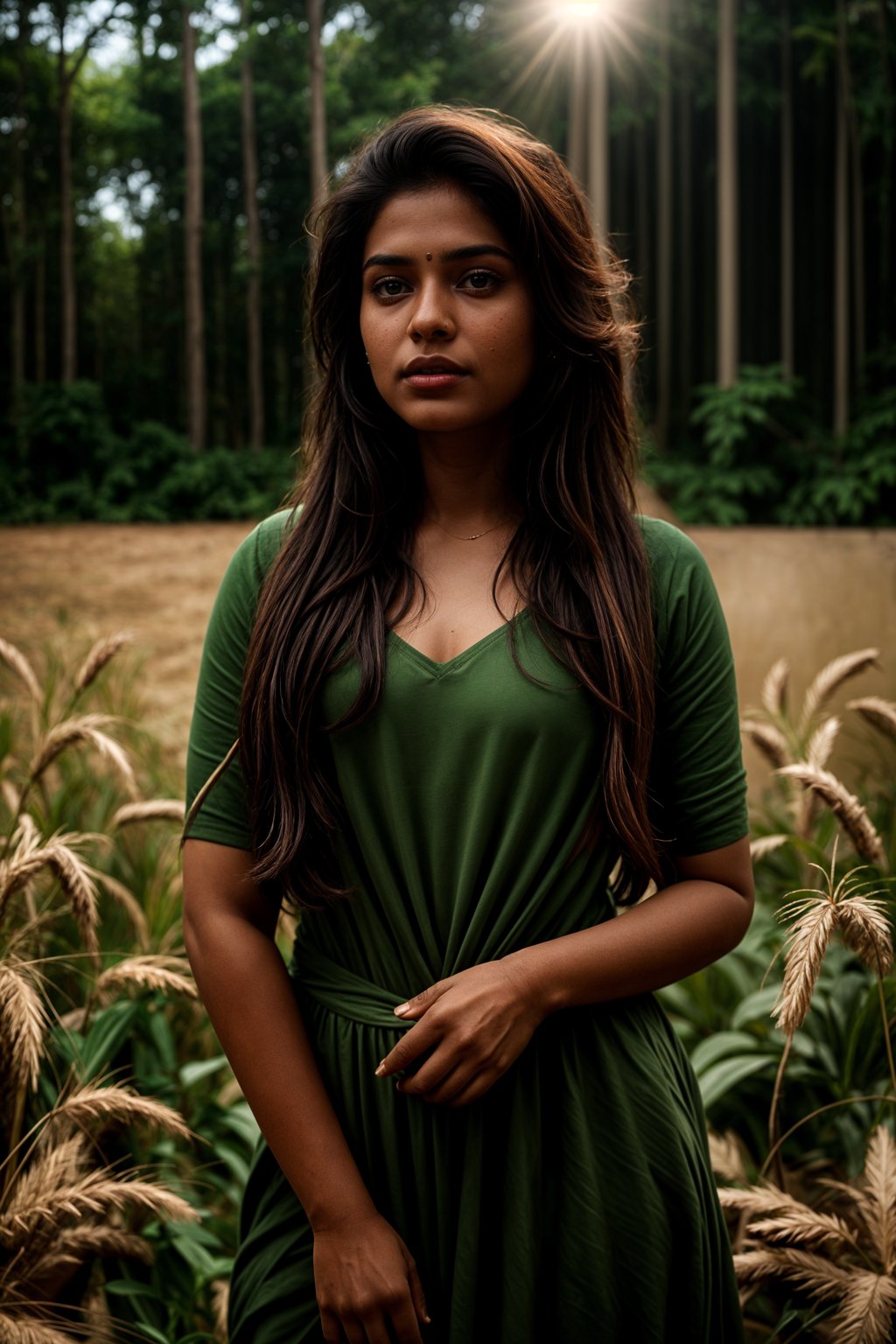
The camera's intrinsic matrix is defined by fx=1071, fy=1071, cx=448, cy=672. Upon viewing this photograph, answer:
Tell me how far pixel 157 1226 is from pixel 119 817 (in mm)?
833

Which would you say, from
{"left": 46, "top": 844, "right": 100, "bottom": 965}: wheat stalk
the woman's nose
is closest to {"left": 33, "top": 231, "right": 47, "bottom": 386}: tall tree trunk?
{"left": 46, "top": 844, "right": 100, "bottom": 965}: wheat stalk

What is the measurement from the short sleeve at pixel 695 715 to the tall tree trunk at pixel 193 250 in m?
7.73

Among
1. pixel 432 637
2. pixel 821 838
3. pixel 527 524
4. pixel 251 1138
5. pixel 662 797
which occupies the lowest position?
pixel 251 1138

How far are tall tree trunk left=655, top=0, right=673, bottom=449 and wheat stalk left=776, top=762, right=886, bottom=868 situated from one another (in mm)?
9292

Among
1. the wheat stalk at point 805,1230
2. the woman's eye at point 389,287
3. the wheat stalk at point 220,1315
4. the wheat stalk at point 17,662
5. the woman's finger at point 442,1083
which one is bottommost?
the wheat stalk at point 220,1315

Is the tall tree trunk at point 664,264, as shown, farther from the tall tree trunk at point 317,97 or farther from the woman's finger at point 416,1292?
the woman's finger at point 416,1292

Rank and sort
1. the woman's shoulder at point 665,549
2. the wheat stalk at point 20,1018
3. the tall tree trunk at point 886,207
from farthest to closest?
the tall tree trunk at point 886,207, the wheat stalk at point 20,1018, the woman's shoulder at point 665,549

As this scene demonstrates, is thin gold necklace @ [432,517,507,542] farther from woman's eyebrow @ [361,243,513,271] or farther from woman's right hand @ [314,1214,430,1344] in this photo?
woman's right hand @ [314,1214,430,1344]

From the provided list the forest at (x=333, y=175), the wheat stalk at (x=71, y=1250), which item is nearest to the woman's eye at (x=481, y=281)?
the wheat stalk at (x=71, y=1250)

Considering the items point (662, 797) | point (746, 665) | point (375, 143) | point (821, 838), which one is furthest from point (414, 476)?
point (746, 665)

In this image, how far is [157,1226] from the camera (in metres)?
2.17

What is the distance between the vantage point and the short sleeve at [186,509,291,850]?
56.4 inches

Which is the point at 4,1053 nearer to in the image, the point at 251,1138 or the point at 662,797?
the point at 251,1138

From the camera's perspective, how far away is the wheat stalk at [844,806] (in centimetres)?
180
